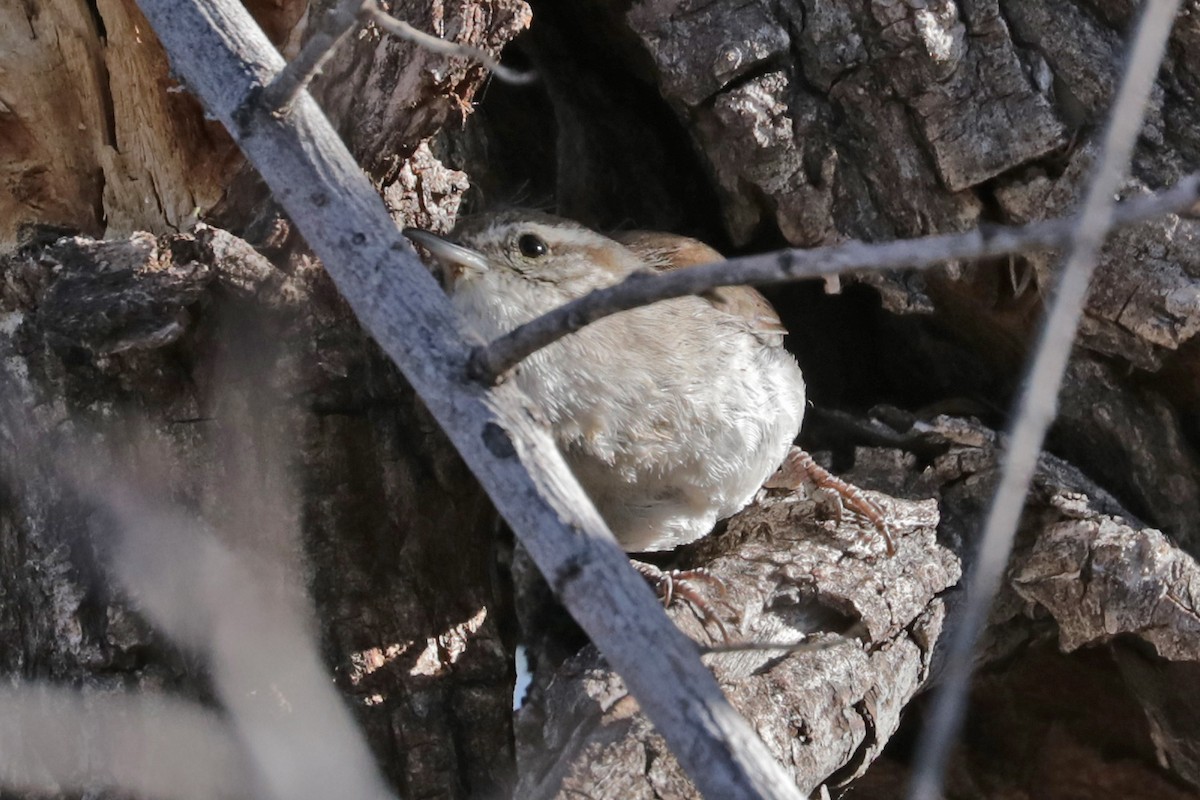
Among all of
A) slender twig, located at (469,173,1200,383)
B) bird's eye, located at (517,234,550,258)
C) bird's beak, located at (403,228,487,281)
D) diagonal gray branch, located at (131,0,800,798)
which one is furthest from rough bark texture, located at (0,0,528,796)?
slender twig, located at (469,173,1200,383)

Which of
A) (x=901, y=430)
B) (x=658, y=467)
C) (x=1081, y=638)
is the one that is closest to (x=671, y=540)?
(x=658, y=467)

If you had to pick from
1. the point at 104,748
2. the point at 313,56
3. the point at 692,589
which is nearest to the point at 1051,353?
the point at 313,56

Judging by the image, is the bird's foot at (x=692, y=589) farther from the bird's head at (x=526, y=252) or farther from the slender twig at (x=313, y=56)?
the slender twig at (x=313, y=56)

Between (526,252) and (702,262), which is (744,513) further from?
(526,252)

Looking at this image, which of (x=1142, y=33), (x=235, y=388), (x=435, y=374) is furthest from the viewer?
(x=235, y=388)

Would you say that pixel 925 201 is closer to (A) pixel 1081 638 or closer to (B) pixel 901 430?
(B) pixel 901 430

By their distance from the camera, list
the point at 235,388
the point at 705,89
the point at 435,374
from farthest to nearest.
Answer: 1. the point at 705,89
2. the point at 235,388
3. the point at 435,374
